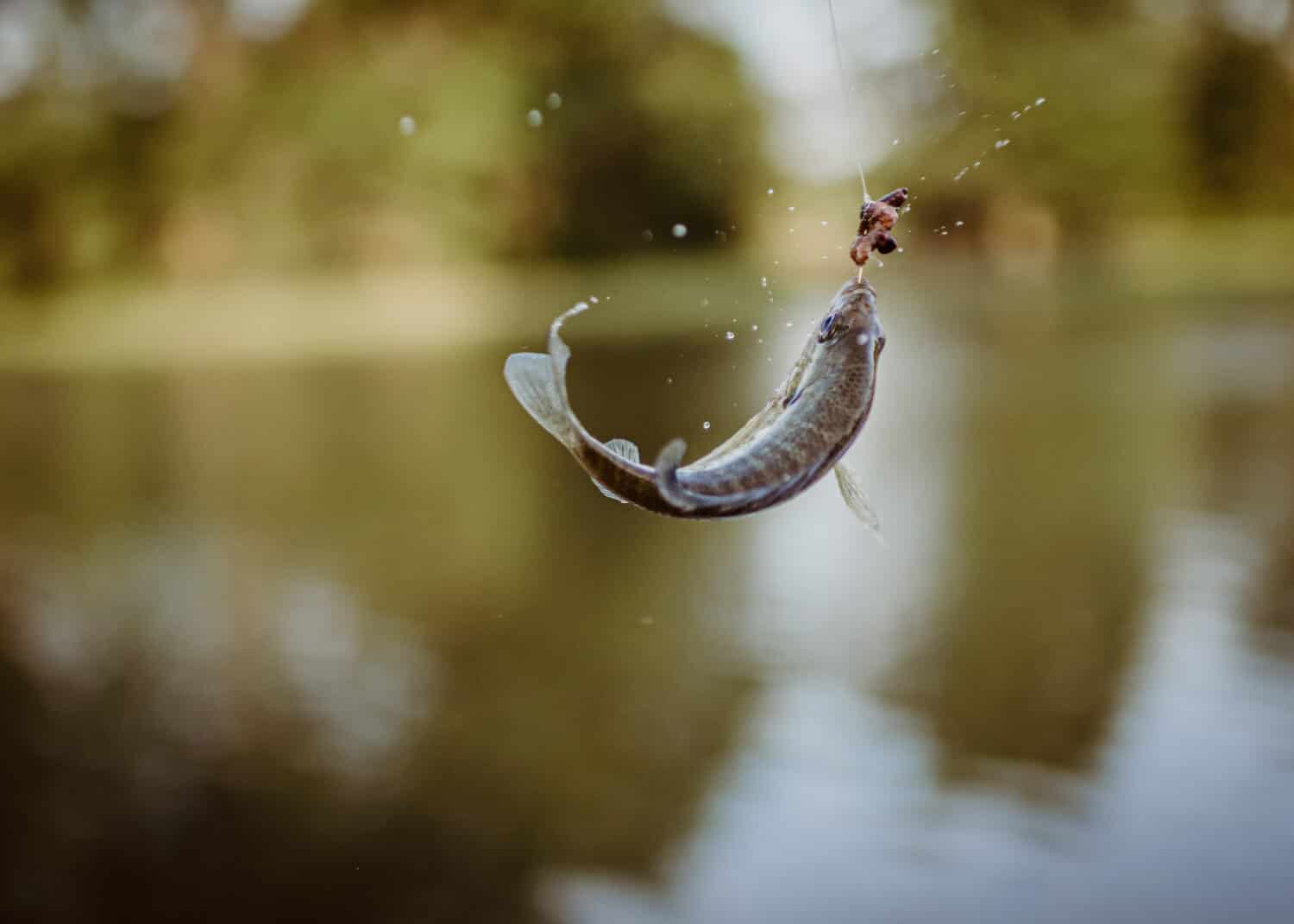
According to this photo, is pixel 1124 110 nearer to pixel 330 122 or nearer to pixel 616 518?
pixel 330 122

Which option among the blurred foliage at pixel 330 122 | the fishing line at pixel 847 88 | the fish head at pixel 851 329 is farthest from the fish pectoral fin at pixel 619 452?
the blurred foliage at pixel 330 122

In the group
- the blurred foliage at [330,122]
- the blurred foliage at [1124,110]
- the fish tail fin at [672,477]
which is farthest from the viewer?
the blurred foliage at [330,122]

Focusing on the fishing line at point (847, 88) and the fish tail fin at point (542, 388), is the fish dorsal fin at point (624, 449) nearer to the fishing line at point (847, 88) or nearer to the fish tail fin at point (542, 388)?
the fish tail fin at point (542, 388)

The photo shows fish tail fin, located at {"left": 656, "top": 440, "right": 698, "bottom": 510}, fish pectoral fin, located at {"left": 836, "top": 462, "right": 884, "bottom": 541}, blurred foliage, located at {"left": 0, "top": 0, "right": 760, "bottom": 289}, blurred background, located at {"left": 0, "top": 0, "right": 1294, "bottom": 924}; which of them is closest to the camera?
fish tail fin, located at {"left": 656, "top": 440, "right": 698, "bottom": 510}

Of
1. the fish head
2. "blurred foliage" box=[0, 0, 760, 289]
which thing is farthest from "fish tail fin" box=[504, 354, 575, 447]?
"blurred foliage" box=[0, 0, 760, 289]

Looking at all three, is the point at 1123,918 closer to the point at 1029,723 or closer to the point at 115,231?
the point at 1029,723

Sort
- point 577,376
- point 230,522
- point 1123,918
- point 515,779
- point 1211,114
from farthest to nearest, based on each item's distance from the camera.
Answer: point 1211,114
point 577,376
point 230,522
point 515,779
point 1123,918

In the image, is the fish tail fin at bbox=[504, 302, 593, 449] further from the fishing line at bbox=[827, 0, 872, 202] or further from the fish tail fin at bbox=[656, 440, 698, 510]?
the fishing line at bbox=[827, 0, 872, 202]

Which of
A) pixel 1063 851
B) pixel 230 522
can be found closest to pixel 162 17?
pixel 230 522
